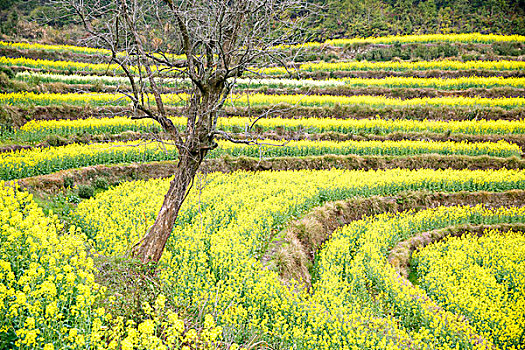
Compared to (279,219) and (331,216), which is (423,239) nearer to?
(331,216)

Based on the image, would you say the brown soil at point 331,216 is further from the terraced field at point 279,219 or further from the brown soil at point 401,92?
the brown soil at point 401,92

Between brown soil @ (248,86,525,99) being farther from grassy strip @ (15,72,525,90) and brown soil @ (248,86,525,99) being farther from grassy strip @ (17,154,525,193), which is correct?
grassy strip @ (17,154,525,193)

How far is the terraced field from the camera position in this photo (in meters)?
5.84

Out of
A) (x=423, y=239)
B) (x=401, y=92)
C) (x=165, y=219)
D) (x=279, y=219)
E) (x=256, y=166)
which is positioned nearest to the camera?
(x=165, y=219)

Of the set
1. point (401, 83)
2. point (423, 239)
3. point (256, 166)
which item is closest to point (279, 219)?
point (423, 239)

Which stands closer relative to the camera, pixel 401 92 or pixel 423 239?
pixel 423 239

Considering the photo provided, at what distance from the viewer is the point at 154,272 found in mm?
7645

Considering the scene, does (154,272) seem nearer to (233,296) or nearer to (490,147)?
(233,296)

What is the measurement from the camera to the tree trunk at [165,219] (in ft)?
25.1

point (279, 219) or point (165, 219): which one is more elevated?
point (165, 219)

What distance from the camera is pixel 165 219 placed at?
25.2 ft

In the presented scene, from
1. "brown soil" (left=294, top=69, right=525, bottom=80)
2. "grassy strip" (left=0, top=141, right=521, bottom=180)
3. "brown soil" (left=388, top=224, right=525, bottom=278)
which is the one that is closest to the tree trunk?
"grassy strip" (left=0, top=141, right=521, bottom=180)

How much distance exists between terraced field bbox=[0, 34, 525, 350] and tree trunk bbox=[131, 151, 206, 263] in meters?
0.40

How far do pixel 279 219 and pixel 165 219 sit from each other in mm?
5550
